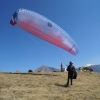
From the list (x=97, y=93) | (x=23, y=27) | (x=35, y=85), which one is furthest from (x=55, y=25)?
(x=97, y=93)

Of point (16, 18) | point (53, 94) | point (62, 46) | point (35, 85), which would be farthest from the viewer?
point (62, 46)

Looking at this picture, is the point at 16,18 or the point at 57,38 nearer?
the point at 16,18

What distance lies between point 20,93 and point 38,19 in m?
12.0

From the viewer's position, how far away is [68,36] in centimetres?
2738

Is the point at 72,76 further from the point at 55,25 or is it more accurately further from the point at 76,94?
the point at 55,25

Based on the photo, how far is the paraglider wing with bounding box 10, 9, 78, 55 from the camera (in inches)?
988

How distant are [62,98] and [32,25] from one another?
42.7 ft

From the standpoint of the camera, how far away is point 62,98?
50.0 ft

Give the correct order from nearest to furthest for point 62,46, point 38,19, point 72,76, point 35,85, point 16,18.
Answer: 1. point 35,85
2. point 72,76
3. point 16,18
4. point 38,19
5. point 62,46

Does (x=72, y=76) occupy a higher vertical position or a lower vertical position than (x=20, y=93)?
higher

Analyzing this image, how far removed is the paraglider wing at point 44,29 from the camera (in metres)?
25.1

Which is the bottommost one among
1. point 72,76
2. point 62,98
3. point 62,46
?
point 62,98

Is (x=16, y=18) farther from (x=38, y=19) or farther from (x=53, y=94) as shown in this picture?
(x=53, y=94)

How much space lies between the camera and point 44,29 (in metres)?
26.7
